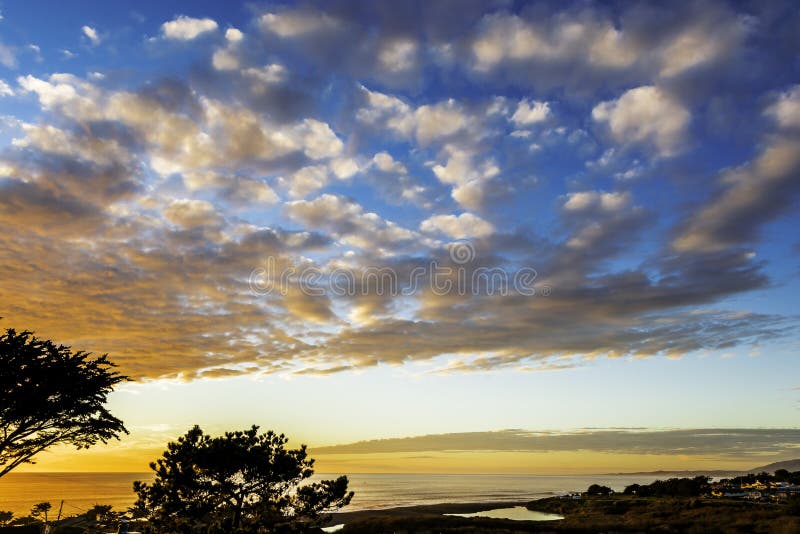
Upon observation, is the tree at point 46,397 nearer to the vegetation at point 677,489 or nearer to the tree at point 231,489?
the tree at point 231,489

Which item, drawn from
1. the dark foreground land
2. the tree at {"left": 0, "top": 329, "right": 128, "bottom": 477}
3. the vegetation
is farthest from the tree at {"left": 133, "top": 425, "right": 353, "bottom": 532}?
the vegetation

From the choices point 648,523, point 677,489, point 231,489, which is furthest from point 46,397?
point 677,489

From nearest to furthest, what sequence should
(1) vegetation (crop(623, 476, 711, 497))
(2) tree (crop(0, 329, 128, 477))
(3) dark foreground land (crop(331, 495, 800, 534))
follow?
(2) tree (crop(0, 329, 128, 477)) → (3) dark foreground land (crop(331, 495, 800, 534)) → (1) vegetation (crop(623, 476, 711, 497))

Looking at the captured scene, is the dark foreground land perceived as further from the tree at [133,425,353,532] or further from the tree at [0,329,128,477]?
the tree at [0,329,128,477]

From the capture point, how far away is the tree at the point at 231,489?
94.9ft

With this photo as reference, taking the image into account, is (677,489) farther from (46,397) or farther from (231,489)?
(46,397)

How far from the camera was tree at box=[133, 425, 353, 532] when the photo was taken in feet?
94.9

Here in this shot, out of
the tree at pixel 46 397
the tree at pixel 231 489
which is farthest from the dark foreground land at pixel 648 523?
the tree at pixel 46 397

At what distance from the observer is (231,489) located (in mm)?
30734

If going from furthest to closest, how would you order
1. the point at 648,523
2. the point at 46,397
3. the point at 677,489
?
the point at 677,489 → the point at 648,523 → the point at 46,397

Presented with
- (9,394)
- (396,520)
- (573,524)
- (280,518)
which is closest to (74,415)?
(9,394)

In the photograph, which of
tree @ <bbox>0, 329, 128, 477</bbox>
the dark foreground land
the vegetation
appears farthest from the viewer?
the vegetation

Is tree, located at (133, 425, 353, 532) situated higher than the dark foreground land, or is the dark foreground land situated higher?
tree, located at (133, 425, 353, 532)

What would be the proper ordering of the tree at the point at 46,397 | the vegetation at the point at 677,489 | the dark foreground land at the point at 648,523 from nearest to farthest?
the tree at the point at 46,397, the dark foreground land at the point at 648,523, the vegetation at the point at 677,489
